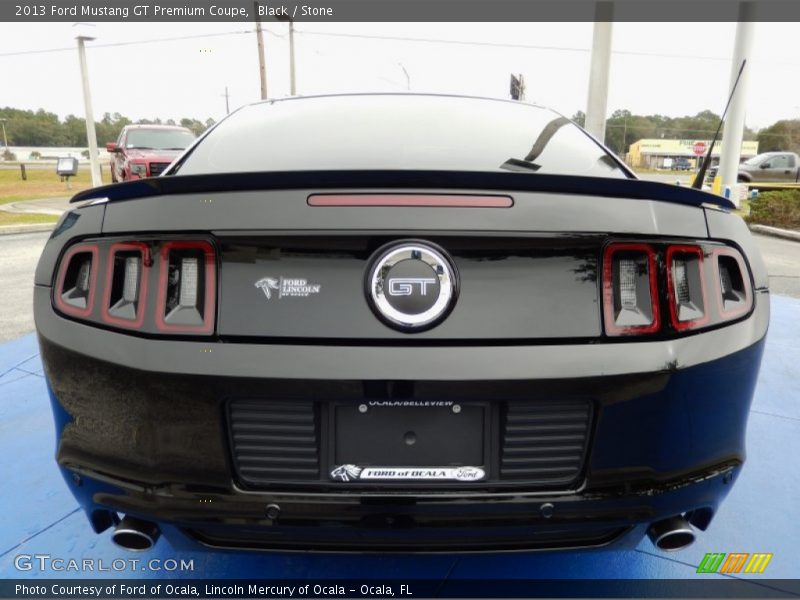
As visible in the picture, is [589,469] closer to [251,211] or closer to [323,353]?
[323,353]

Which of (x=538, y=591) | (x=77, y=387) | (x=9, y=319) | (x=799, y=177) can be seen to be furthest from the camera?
(x=799, y=177)

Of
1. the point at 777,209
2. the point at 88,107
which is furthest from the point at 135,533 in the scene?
the point at 88,107

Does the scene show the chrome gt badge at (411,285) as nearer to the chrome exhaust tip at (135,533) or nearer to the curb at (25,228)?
the chrome exhaust tip at (135,533)

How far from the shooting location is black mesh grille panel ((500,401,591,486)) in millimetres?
1321

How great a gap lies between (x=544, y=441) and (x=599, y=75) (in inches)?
513

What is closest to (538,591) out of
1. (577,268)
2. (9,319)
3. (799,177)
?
(577,268)

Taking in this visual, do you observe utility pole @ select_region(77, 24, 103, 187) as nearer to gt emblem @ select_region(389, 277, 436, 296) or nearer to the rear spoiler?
the rear spoiler

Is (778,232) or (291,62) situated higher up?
(291,62)

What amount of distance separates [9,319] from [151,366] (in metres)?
4.74

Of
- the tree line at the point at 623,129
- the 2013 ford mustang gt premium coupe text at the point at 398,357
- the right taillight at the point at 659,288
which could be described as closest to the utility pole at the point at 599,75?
the right taillight at the point at 659,288

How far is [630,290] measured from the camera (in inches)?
53.8

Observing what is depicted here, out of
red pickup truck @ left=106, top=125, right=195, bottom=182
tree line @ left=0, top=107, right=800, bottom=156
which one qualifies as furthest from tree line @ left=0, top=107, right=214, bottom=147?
red pickup truck @ left=106, top=125, right=195, bottom=182

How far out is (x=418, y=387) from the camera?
128 centimetres

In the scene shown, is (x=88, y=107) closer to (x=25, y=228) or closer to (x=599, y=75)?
(x=25, y=228)
